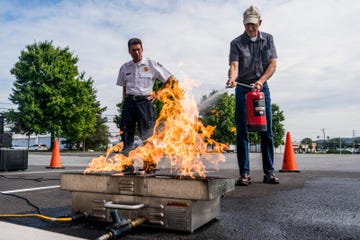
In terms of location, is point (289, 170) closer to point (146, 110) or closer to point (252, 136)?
point (146, 110)

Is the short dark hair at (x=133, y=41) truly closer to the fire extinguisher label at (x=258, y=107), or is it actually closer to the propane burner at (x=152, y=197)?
the fire extinguisher label at (x=258, y=107)

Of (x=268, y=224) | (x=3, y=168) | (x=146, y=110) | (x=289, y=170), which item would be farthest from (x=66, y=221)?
(x=3, y=168)

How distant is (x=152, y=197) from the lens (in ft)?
7.74

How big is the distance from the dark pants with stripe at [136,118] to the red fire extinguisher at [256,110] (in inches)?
65.3

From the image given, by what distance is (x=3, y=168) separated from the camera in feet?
27.3

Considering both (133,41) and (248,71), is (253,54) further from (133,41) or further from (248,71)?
(133,41)

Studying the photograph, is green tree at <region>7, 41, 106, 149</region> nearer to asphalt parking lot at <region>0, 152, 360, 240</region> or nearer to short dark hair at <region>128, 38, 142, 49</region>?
short dark hair at <region>128, 38, 142, 49</region>

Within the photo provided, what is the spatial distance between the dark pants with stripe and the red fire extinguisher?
166cm

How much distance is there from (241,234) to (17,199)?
2.83m

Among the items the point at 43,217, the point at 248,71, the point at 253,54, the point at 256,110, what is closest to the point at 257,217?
the point at 43,217

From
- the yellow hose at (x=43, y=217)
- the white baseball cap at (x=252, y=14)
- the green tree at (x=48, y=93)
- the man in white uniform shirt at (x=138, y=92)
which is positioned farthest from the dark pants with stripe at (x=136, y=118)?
the green tree at (x=48, y=93)

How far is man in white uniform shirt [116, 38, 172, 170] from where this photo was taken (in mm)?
5207

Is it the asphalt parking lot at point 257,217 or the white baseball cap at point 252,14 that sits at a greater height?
the white baseball cap at point 252,14

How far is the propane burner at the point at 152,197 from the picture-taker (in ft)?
7.30
